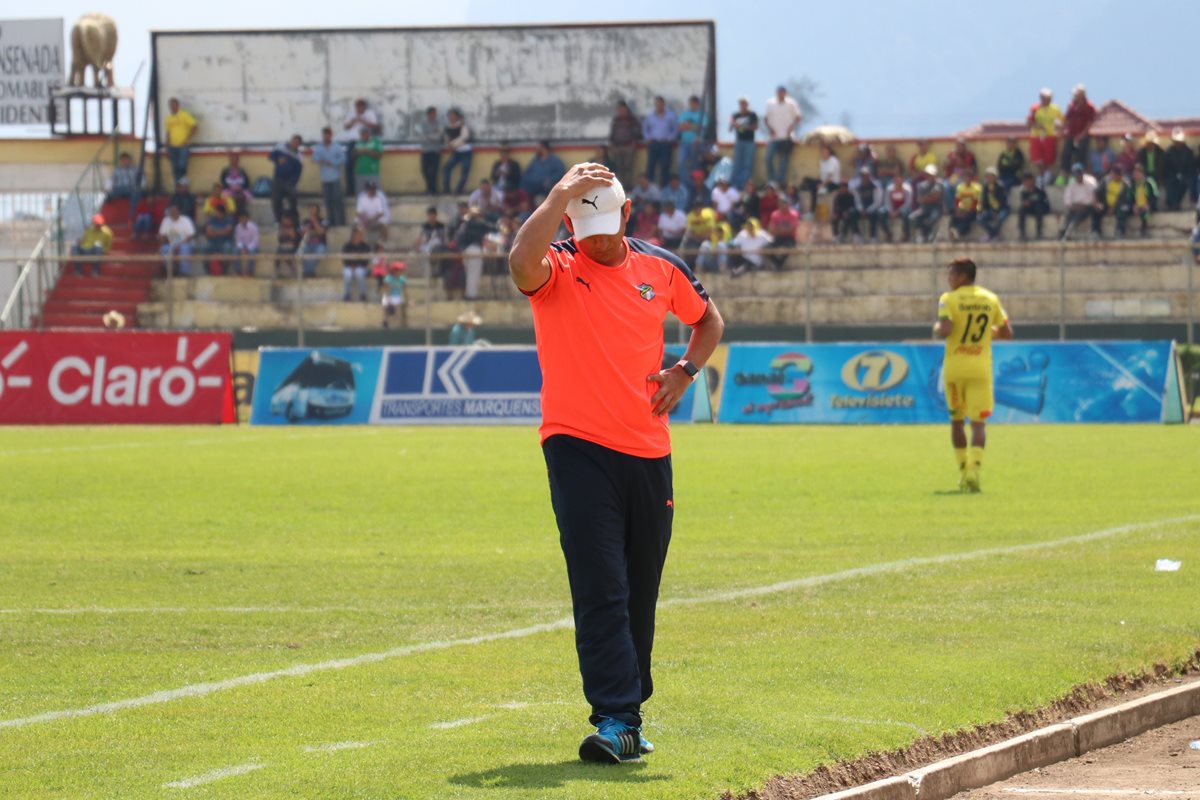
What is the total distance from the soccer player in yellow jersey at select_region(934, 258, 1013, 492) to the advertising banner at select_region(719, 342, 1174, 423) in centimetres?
1076

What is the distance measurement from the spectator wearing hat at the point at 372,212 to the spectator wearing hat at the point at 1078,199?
46.1ft

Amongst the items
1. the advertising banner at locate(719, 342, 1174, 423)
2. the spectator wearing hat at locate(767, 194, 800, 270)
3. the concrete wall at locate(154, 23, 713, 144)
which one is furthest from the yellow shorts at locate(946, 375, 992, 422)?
the concrete wall at locate(154, 23, 713, 144)

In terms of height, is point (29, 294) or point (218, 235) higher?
point (218, 235)

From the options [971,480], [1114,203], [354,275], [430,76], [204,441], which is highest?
[430,76]

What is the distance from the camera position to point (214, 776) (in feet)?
20.4

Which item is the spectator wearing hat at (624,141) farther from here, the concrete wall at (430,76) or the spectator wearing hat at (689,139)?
the concrete wall at (430,76)

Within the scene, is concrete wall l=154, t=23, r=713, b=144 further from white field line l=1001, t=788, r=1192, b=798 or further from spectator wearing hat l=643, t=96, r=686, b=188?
white field line l=1001, t=788, r=1192, b=798

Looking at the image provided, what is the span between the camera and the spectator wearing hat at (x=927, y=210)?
1474 inches

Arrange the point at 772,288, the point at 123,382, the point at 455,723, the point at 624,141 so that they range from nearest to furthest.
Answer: the point at 455,723 → the point at 123,382 → the point at 772,288 → the point at 624,141

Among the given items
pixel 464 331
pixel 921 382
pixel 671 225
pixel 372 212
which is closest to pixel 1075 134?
pixel 671 225

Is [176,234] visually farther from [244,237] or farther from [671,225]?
[671,225]

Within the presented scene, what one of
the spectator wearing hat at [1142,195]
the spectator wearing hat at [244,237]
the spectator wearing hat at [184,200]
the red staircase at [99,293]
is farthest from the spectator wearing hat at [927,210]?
the spectator wearing hat at [184,200]

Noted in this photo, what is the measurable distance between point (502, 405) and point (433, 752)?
78.7ft

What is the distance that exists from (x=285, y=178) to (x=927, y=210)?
1383cm
